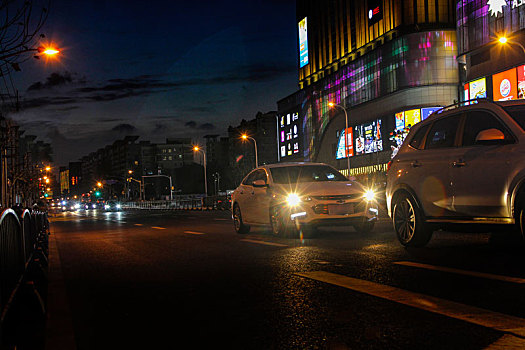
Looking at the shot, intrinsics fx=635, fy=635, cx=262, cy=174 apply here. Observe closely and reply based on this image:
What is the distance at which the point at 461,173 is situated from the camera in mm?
8422

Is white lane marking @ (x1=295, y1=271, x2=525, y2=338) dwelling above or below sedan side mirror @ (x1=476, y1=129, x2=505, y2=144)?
below

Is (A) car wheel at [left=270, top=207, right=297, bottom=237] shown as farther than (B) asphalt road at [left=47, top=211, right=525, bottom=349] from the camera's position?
Yes

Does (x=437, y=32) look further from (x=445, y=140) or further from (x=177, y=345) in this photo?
(x=177, y=345)

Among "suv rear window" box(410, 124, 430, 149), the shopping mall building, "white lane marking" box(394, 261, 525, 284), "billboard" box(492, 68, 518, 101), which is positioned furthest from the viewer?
the shopping mall building

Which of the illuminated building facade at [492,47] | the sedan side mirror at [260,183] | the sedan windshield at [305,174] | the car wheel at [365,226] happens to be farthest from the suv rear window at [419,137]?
the illuminated building facade at [492,47]

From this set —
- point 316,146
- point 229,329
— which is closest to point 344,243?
point 229,329

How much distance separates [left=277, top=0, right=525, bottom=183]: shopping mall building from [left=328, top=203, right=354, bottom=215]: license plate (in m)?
44.2

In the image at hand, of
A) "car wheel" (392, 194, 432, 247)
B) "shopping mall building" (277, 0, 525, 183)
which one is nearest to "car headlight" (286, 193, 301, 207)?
"car wheel" (392, 194, 432, 247)

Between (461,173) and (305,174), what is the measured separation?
596cm

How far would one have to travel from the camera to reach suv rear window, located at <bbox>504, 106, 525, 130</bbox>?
7839mm

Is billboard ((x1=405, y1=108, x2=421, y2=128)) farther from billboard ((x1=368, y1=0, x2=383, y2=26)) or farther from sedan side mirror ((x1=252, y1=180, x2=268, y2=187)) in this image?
sedan side mirror ((x1=252, y1=180, x2=268, y2=187))

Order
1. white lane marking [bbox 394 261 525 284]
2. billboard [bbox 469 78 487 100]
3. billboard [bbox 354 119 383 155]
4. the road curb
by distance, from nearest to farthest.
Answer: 1. the road curb
2. white lane marking [bbox 394 261 525 284]
3. billboard [bbox 469 78 487 100]
4. billboard [bbox 354 119 383 155]

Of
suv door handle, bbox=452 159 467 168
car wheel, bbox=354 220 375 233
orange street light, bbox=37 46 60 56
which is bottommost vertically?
car wheel, bbox=354 220 375 233

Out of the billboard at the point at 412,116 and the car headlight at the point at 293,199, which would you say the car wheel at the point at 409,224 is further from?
the billboard at the point at 412,116
